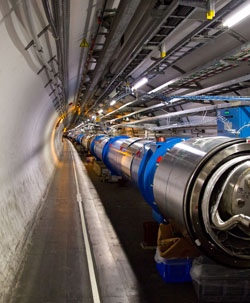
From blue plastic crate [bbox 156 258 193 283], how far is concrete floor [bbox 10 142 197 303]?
0.25 ft

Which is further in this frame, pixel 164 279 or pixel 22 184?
pixel 22 184

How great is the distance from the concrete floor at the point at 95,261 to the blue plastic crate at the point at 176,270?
76 millimetres

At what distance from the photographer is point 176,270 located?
367 cm

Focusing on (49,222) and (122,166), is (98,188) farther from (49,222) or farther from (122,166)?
(49,222)

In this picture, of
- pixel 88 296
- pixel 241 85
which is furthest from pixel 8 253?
pixel 241 85

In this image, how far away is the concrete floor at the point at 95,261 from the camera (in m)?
3.45

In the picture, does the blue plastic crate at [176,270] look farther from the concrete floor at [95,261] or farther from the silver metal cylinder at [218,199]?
the silver metal cylinder at [218,199]

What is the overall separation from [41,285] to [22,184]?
2456 mm

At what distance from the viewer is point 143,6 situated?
13.8 feet

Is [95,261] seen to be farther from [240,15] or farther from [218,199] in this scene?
[240,15]

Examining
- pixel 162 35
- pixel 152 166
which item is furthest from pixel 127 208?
pixel 162 35

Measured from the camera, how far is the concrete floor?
3.45m

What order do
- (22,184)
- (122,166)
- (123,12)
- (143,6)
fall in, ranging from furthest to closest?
1. (122,166)
2. (22,184)
3. (143,6)
4. (123,12)

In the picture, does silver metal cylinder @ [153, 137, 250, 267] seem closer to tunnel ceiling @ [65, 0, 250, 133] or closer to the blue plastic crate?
the blue plastic crate
